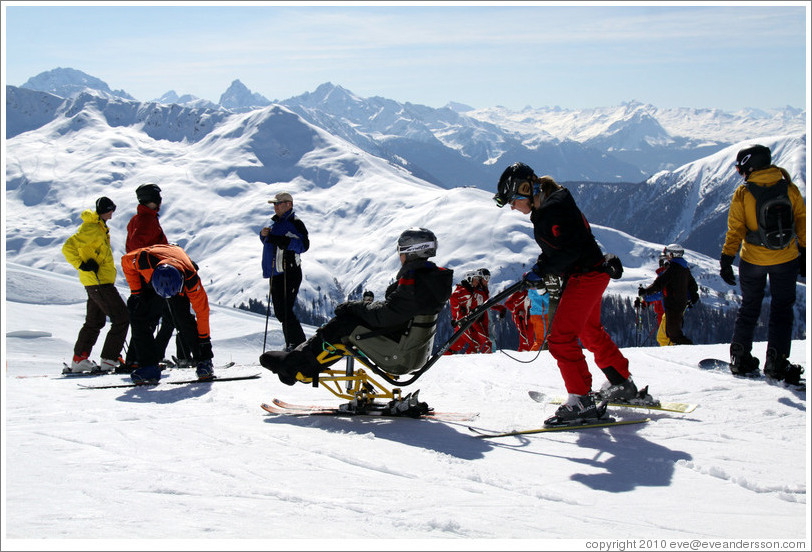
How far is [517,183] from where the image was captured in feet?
20.1

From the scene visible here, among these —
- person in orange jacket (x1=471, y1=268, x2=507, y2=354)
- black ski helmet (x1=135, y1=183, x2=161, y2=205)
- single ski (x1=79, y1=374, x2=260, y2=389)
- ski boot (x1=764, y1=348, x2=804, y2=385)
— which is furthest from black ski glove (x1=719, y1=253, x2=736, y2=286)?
black ski helmet (x1=135, y1=183, x2=161, y2=205)

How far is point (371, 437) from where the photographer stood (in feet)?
18.6

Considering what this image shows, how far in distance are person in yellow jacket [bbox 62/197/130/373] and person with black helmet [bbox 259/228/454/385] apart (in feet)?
16.7

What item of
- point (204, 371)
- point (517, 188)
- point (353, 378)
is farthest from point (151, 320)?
point (517, 188)

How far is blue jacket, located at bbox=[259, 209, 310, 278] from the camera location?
9705 millimetres

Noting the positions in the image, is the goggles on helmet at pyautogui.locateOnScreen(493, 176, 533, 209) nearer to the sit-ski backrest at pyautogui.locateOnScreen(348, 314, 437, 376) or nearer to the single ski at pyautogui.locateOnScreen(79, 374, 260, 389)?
the sit-ski backrest at pyautogui.locateOnScreen(348, 314, 437, 376)

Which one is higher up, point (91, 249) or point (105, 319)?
point (91, 249)

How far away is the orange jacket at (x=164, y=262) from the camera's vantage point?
827 cm

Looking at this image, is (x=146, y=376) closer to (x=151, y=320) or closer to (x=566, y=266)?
(x=151, y=320)

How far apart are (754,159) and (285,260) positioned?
20.5ft

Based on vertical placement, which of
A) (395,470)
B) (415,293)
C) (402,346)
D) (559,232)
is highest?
(559,232)

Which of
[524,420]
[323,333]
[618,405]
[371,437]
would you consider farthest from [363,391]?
[618,405]

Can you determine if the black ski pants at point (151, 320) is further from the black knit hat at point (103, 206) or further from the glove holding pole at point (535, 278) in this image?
the glove holding pole at point (535, 278)

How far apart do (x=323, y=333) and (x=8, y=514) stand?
3557 millimetres
